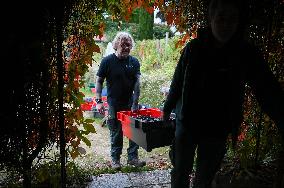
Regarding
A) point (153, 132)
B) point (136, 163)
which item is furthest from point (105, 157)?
point (153, 132)

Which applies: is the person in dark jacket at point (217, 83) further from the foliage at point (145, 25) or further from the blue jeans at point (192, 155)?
the foliage at point (145, 25)

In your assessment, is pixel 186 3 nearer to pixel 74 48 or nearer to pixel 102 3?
pixel 102 3

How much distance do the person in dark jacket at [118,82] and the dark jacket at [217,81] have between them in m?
2.71

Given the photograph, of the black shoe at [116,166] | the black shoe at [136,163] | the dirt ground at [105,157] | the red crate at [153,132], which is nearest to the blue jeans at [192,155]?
the red crate at [153,132]

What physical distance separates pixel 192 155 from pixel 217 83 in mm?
645

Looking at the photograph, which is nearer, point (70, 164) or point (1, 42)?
point (1, 42)

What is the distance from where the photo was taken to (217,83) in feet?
7.82

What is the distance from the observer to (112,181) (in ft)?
12.8

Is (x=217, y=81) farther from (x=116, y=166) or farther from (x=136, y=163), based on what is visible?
(x=136, y=163)

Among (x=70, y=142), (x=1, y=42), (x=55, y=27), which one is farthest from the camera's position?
(x=70, y=142)

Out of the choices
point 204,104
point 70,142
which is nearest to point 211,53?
point 204,104

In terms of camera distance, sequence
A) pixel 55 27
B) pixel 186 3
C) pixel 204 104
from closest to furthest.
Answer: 1. pixel 204 104
2. pixel 55 27
3. pixel 186 3

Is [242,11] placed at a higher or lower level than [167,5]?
lower

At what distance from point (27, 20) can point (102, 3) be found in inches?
36.4
